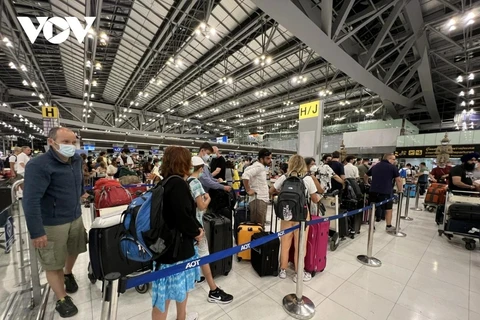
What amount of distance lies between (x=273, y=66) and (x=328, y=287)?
36.3 feet

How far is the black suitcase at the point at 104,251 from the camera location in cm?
155

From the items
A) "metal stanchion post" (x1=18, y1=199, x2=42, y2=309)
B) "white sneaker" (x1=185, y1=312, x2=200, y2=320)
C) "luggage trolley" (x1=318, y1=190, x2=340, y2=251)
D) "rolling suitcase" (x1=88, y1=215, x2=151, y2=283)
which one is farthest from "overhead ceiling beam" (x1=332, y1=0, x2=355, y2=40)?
"metal stanchion post" (x1=18, y1=199, x2=42, y2=309)

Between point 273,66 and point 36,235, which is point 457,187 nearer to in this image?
point 36,235

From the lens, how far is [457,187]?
4438mm

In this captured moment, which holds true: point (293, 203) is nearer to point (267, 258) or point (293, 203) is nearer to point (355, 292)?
point (267, 258)

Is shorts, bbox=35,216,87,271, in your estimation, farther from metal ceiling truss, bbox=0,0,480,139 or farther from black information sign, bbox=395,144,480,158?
black information sign, bbox=395,144,480,158

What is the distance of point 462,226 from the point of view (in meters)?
3.89

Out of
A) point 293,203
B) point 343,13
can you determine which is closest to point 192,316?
point 293,203

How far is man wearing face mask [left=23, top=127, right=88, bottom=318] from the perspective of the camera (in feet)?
5.47

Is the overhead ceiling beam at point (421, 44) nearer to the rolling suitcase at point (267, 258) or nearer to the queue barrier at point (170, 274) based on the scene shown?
the rolling suitcase at point (267, 258)

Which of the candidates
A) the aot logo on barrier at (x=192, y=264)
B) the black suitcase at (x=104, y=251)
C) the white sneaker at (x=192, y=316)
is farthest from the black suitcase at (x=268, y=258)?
the black suitcase at (x=104, y=251)

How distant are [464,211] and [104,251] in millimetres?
5921

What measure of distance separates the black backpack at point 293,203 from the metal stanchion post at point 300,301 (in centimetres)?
32

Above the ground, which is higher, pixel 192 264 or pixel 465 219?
pixel 192 264
